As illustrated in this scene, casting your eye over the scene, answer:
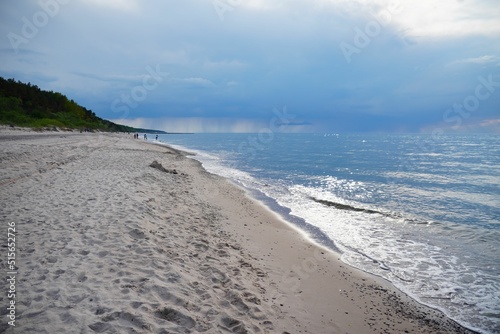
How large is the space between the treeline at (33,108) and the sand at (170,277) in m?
57.9

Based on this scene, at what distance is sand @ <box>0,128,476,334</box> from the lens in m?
4.55

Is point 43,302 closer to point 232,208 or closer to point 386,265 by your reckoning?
point 386,265

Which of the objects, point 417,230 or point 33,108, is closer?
point 417,230

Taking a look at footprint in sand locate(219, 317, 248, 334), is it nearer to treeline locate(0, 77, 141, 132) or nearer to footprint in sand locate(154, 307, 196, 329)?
footprint in sand locate(154, 307, 196, 329)

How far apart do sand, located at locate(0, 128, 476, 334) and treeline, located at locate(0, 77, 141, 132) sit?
57884 millimetres

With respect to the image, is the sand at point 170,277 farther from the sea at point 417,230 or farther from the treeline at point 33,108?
the treeline at point 33,108

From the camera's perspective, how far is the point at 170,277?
19.2 ft

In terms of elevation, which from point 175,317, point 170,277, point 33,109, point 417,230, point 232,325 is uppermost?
point 33,109

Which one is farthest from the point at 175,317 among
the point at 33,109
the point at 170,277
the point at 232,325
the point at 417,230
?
the point at 33,109

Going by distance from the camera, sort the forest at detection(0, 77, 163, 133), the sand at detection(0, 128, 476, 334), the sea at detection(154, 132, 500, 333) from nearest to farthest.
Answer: the sand at detection(0, 128, 476, 334), the sea at detection(154, 132, 500, 333), the forest at detection(0, 77, 163, 133)

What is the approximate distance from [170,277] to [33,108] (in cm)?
8526

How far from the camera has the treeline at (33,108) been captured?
56.5m

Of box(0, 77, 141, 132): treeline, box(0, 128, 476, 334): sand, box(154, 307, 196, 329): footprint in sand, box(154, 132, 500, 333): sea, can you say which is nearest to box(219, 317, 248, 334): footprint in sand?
box(0, 128, 476, 334): sand

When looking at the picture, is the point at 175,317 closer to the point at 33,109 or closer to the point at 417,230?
the point at 417,230
